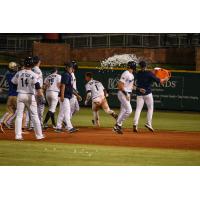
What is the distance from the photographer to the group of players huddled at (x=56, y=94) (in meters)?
13.2

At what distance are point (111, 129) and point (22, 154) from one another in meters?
5.43

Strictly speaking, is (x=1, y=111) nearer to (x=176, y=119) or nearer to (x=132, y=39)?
(x=176, y=119)

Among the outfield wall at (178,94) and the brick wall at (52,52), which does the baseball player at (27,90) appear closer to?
the outfield wall at (178,94)

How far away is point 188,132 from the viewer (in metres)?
16.7

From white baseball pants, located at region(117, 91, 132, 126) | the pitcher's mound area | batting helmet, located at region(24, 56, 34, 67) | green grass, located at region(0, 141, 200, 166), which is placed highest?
batting helmet, located at region(24, 56, 34, 67)

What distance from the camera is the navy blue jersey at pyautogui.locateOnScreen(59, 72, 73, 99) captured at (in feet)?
Result: 48.5

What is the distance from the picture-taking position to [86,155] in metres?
11.7

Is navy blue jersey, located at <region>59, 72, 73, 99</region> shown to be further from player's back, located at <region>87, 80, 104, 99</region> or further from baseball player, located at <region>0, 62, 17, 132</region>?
player's back, located at <region>87, 80, 104, 99</region>

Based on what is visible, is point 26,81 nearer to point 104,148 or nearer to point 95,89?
point 104,148

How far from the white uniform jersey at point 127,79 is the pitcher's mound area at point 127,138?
1.14 meters

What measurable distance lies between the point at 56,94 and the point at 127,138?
106 inches

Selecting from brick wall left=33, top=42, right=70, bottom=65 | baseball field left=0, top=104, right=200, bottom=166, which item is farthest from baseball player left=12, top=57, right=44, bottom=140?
brick wall left=33, top=42, right=70, bottom=65

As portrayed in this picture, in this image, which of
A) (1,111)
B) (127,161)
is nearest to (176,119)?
(1,111)

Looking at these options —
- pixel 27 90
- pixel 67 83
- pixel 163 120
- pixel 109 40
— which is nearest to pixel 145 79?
pixel 67 83
